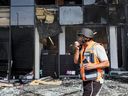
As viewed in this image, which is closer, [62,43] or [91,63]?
[91,63]

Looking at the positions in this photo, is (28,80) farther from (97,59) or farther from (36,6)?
(97,59)

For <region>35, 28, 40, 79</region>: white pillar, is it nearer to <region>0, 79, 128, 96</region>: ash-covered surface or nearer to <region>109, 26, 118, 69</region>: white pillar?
<region>0, 79, 128, 96</region>: ash-covered surface

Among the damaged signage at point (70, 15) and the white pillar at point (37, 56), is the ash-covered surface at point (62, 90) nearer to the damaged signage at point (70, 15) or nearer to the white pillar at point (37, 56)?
the white pillar at point (37, 56)

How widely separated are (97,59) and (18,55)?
7.90 meters

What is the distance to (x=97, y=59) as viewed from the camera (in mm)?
6570

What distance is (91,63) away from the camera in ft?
21.5

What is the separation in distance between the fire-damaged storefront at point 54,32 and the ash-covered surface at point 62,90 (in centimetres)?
122

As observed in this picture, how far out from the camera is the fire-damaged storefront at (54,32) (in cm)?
1413

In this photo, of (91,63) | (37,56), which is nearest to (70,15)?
(37,56)

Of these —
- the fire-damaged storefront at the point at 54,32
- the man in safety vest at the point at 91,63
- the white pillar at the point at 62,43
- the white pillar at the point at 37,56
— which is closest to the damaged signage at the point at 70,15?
the fire-damaged storefront at the point at 54,32

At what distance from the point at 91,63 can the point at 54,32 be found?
25.5 ft

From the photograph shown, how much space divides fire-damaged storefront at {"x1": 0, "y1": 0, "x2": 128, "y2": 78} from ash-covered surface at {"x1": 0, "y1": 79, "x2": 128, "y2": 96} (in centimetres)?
122

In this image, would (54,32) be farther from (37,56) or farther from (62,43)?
(37,56)

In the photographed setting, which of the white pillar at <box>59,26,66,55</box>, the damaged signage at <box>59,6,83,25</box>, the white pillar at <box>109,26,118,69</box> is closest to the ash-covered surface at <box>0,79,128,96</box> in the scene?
the white pillar at <box>109,26,118,69</box>
